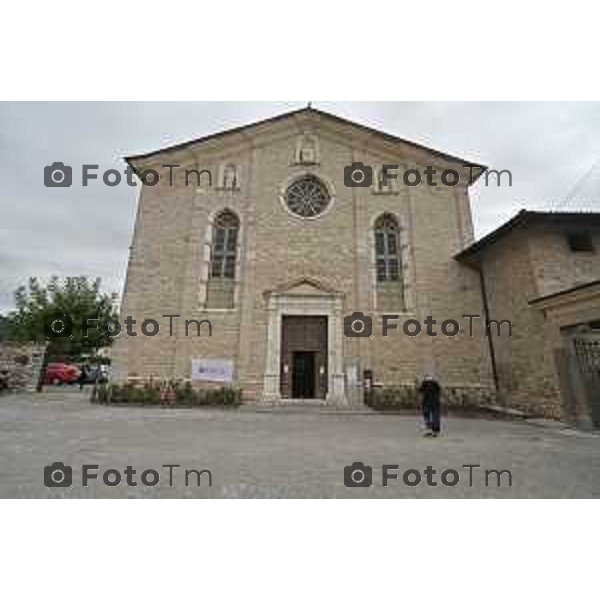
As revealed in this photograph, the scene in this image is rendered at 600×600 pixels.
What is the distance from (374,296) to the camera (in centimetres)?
1570

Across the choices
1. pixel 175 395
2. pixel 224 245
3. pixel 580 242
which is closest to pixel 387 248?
pixel 580 242

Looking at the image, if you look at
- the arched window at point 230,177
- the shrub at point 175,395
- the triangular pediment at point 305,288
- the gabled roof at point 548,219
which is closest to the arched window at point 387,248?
the triangular pediment at point 305,288

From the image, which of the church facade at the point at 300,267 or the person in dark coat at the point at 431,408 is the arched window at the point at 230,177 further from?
the person in dark coat at the point at 431,408

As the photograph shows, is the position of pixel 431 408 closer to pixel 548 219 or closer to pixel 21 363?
pixel 548 219

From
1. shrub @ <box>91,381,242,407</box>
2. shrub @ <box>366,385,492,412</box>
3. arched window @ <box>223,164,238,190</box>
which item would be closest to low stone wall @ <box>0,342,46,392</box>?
shrub @ <box>91,381,242,407</box>

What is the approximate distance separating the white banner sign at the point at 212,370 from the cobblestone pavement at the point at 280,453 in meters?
3.67

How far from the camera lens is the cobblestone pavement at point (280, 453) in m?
4.41

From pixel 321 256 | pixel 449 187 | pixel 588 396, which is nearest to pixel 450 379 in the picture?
pixel 588 396

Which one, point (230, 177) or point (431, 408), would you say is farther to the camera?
point (230, 177)

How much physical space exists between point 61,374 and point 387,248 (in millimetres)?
20393

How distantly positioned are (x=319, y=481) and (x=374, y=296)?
11535 millimetres

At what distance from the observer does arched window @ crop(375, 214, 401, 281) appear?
53.8ft

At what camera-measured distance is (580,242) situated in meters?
12.7

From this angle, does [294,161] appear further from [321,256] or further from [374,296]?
[374,296]
